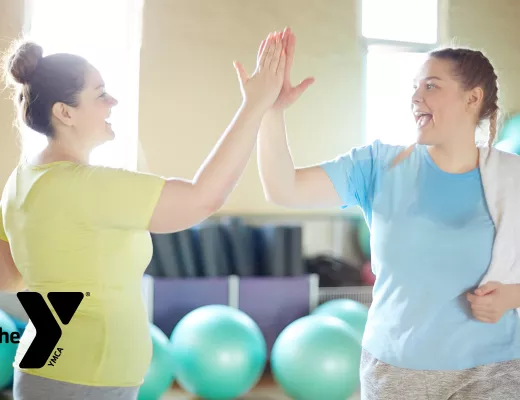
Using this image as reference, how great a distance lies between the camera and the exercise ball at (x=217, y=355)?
2.98 metres

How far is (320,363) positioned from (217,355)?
51cm

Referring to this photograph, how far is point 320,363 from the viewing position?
2.91 m

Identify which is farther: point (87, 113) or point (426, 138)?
point (426, 138)

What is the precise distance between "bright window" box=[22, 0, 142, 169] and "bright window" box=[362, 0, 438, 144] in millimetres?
1798

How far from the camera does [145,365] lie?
122cm

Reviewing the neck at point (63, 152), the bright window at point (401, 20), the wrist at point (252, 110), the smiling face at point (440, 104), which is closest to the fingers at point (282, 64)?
the wrist at point (252, 110)

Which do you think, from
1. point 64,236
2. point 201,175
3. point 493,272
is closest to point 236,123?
point 201,175

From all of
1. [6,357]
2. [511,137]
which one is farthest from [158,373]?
[511,137]

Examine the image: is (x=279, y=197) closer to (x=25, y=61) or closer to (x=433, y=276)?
(x=433, y=276)

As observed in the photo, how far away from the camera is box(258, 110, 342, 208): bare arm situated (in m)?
1.37

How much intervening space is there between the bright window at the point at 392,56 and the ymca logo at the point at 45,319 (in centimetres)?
380

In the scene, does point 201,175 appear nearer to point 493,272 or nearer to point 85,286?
point 85,286

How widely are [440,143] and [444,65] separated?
0.63 ft

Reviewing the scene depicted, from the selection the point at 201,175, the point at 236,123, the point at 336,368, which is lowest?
the point at 336,368
